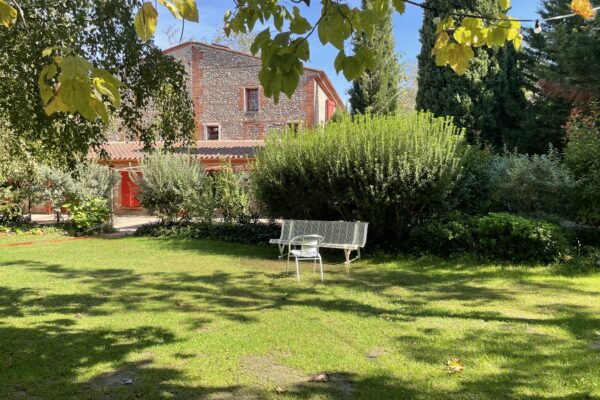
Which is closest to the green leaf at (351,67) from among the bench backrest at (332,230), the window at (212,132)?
the bench backrest at (332,230)

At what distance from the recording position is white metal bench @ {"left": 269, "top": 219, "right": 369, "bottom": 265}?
983 cm

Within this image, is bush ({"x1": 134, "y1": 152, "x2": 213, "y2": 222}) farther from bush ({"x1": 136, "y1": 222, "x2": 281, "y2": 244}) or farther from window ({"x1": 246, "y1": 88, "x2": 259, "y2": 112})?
window ({"x1": 246, "y1": 88, "x2": 259, "y2": 112})

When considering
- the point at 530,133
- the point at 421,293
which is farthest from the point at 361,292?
the point at 530,133

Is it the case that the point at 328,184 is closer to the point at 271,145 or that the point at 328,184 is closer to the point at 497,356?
the point at 271,145

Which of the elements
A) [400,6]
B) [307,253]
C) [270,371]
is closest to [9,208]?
[307,253]

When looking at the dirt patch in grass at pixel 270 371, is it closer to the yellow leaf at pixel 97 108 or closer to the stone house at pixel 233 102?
the yellow leaf at pixel 97 108

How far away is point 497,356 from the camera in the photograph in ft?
13.9

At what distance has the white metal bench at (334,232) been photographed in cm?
983

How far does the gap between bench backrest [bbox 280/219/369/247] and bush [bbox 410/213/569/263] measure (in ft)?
4.38

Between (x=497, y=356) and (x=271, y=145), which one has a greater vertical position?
(x=271, y=145)

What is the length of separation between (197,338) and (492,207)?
29.9ft

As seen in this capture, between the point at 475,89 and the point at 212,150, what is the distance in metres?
13.2

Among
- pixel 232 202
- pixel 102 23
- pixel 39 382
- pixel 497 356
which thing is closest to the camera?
pixel 39 382

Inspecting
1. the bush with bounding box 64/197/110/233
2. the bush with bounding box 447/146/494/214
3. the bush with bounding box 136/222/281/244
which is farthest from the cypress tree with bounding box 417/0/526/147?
the bush with bounding box 64/197/110/233
